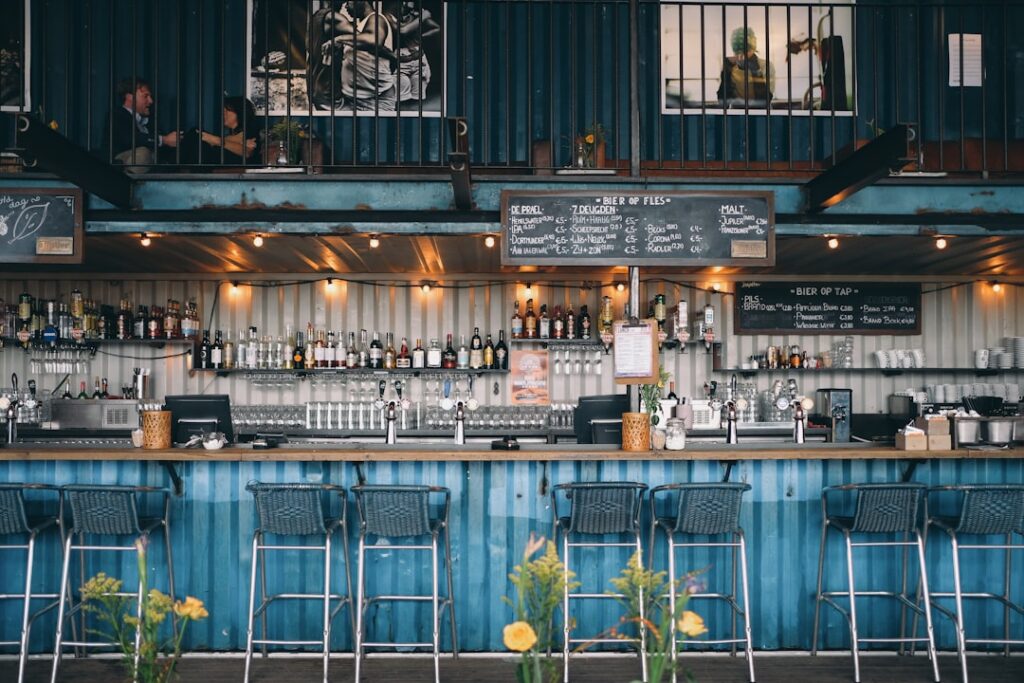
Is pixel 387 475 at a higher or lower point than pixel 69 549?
higher

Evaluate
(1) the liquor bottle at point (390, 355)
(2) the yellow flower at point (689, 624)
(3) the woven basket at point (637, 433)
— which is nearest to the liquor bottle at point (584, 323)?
(1) the liquor bottle at point (390, 355)

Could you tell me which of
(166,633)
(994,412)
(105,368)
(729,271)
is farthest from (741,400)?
(105,368)

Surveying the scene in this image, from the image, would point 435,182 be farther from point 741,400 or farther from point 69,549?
point 741,400

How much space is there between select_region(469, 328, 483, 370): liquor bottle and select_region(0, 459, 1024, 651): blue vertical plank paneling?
2.91 m

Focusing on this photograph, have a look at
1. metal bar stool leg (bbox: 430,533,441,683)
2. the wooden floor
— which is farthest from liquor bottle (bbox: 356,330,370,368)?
the wooden floor

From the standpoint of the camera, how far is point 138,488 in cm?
436

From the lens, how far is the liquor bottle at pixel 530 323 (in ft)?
25.5

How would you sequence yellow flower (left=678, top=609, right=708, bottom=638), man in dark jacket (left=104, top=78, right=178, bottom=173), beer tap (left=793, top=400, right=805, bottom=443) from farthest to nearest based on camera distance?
man in dark jacket (left=104, top=78, right=178, bottom=173)
beer tap (left=793, top=400, right=805, bottom=443)
yellow flower (left=678, top=609, right=708, bottom=638)

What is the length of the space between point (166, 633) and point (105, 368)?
12.9ft

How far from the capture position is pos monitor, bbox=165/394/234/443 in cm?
526

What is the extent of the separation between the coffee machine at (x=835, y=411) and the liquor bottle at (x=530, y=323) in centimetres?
279

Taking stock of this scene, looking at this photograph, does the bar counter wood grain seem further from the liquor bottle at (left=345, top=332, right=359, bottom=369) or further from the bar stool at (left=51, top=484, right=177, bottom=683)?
the liquor bottle at (left=345, top=332, right=359, bottom=369)

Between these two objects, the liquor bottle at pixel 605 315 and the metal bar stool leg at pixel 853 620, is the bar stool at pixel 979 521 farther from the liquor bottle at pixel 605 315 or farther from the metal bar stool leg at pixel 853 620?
the liquor bottle at pixel 605 315

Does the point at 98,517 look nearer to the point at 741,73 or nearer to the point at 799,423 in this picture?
the point at 799,423
